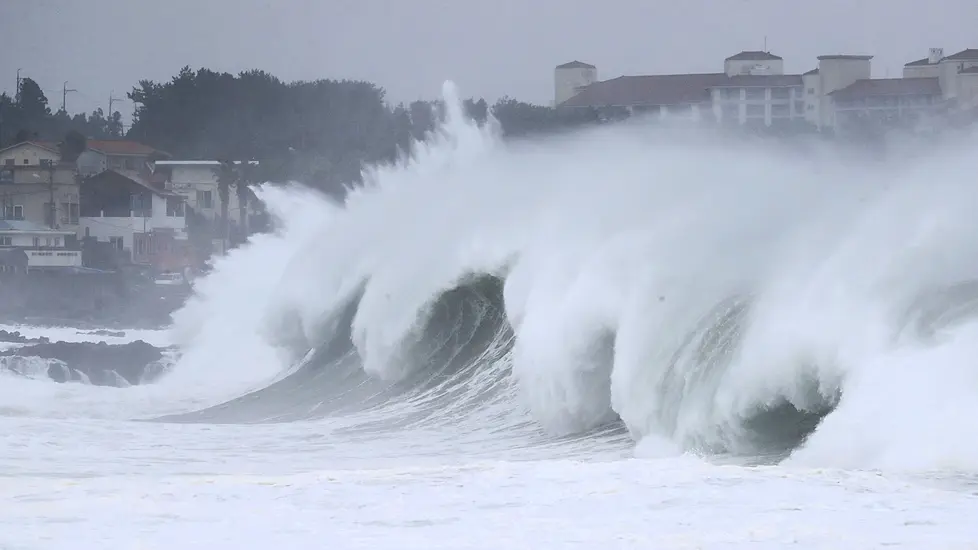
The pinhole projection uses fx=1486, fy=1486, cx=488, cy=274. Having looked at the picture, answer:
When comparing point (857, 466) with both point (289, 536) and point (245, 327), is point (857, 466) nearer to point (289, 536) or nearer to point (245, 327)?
point (289, 536)

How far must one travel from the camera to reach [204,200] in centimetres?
8200

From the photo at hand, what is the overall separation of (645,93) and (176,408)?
46.7m

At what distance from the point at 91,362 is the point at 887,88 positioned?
30.9 metres

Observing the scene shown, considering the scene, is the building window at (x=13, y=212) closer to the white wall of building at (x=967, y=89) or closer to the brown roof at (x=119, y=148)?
the brown roof at (x=119, y=148)

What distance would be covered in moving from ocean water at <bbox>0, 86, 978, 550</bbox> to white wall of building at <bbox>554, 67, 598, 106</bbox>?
47749 millimetres

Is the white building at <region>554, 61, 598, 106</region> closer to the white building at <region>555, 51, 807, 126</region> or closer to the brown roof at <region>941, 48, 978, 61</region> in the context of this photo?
the white building at <region>555, 51, 807, 126</region>

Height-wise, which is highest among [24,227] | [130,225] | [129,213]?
[129,213]

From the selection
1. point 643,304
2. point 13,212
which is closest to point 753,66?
point 13,212

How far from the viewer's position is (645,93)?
221ft

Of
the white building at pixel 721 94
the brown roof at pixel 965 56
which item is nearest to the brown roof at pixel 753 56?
the white building at pixel 721 94

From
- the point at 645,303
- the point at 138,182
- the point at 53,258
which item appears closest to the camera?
the point at 645,303

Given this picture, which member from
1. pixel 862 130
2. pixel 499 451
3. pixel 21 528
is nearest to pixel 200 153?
pixel 862 130

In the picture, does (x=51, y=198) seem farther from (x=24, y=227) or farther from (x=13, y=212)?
(x=24, y=227)

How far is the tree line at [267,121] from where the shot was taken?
67.6 m
